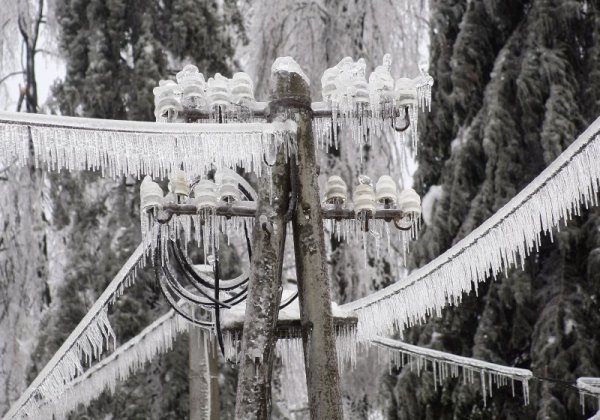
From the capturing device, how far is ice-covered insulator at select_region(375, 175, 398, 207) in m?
5.14

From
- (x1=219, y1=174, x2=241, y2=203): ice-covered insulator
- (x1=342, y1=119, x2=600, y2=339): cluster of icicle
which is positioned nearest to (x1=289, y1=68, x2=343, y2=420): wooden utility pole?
(x1=219, y1=174, x2=241, y2=203): ice-covered insulator

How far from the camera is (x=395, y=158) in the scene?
1303 cm

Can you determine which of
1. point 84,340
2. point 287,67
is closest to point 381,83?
point 287,67

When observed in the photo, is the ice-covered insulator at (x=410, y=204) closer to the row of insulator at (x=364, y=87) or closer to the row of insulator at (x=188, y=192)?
the row of insulator at (x=364, y=87)

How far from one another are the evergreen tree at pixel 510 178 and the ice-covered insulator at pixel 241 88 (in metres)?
4.04

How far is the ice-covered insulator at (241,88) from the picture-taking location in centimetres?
482

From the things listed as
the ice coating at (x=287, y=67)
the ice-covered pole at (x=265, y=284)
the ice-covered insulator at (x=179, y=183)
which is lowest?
the ice-covered pole at (x=265, y=284)

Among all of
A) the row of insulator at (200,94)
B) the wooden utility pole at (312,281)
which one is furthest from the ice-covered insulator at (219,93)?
the wooden utility pole at (312,281)

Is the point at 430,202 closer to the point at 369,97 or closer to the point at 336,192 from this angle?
the point at 336,192

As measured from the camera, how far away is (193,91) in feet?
15.8

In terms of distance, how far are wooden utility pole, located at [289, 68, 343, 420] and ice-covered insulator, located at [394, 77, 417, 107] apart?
42 centimetres

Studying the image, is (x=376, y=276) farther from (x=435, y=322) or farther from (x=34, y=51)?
(x=34, y=51)

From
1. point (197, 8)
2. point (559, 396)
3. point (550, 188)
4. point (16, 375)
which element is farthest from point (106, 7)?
point (550, 188)

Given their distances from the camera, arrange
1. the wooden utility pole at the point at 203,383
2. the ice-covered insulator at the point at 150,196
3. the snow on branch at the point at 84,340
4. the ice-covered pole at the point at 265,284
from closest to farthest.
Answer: the ice-covered pole at the point at 265,284 < the ice-covered insulator at the point at 150,196 < the snow on branch at the point at 84,340 < the wooden utility pole at the point at 203,383
